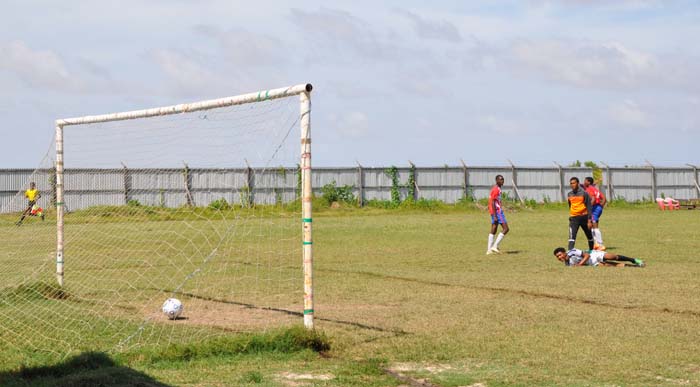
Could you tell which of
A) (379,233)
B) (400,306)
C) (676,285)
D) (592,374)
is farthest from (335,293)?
(379,233)

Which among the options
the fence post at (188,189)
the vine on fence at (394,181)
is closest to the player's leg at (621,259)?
the fence post at (188,189)

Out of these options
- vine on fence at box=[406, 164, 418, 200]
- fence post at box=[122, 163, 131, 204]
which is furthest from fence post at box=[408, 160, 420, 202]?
fence post at box=[122, 163, 131, 204]

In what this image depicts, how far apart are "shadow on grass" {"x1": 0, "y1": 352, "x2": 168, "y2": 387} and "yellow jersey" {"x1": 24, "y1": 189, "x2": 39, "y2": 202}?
1033 centimetres

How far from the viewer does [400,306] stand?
1223 centimetres

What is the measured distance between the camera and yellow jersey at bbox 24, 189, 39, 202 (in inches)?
711

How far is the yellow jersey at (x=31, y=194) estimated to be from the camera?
59.3ft

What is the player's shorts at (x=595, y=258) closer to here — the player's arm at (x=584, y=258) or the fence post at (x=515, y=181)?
the player's arm at (x=584, y=258)

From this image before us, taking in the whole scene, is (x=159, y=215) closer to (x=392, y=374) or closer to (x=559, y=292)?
(x=559, y=292)

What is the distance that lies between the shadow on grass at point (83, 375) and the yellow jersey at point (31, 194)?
10328 mm

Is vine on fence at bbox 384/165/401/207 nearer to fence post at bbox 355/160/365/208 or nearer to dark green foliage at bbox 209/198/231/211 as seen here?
fence post at bbox 355/160/365/208

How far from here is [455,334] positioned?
9812 millimetres

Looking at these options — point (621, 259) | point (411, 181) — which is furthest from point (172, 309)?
point (411, 181)

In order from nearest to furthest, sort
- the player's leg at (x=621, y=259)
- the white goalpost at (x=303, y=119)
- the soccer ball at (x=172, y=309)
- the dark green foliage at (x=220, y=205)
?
the white goalpost at (x=303, y=119) → the soccer ball at (x=172, y=309) → the dark green foliage at (x=220, y=205) → the player's leg at (x=621, y=259)

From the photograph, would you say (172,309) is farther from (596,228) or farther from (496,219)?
(596,228)
